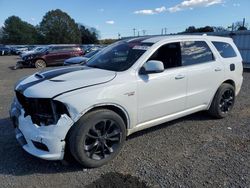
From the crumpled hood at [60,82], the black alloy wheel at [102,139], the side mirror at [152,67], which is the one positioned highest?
the side mirror at [152,67]

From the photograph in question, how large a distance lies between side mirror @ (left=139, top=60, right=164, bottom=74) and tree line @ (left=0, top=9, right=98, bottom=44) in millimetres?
81081

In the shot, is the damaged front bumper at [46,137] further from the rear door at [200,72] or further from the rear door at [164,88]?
the rear door at [200,72]

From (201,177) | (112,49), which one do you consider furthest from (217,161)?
(112,49)

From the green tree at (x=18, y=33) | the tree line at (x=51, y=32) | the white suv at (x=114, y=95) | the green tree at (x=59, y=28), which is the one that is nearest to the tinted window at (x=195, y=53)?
the white suv at (x=114, y=95)

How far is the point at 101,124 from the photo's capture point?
338 centimetres

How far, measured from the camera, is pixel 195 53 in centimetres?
464

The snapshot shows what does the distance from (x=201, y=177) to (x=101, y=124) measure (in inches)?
58.1

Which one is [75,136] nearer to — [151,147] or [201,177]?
[151,147]

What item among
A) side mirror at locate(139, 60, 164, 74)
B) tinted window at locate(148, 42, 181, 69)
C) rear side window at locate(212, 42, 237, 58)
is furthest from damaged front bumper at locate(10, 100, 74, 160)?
rear side window at locate(212, 42, 237, 58)

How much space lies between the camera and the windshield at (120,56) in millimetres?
3889

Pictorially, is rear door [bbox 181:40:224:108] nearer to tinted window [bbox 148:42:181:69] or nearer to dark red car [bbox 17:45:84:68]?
tinted window [bbox 148:42:181:69]

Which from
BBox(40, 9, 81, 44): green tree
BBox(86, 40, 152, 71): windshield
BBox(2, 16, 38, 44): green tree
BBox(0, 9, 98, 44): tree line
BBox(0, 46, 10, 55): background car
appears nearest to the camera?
BBox(86, 40, 152, 71): windshield

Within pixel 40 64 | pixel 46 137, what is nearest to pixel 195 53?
pixel 46 137

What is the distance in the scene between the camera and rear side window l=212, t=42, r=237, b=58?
16.8ft
